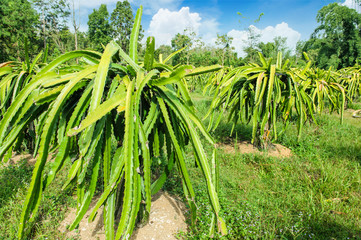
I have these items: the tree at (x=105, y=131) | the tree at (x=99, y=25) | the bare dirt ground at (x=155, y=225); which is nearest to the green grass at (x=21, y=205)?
the bare dirt ground at (x=155, y=225)

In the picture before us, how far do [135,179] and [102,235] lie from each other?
111 centimetres

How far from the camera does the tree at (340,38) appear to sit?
17.4 metres

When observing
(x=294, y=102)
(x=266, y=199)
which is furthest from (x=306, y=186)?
(x=294, y=102)

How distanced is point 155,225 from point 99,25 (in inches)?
1523

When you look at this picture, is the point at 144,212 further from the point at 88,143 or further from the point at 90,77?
the point at 90,77

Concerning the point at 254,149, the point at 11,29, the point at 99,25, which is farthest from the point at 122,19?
the point at 254,149

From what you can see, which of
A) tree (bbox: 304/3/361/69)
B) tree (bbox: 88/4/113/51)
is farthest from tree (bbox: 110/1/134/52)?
tree (bbox: 304/3/361/69)

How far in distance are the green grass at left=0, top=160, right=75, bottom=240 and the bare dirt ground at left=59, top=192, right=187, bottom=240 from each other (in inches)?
4.0

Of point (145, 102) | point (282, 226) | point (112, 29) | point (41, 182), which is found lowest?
point (282, 226)

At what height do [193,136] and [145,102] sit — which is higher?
[145,102]

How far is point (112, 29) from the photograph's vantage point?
112 ft

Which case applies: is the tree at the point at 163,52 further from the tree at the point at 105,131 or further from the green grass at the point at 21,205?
the tree at the point at 105,131

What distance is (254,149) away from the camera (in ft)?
12.1

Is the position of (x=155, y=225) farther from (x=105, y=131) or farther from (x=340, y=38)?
(x=340, y=38)
